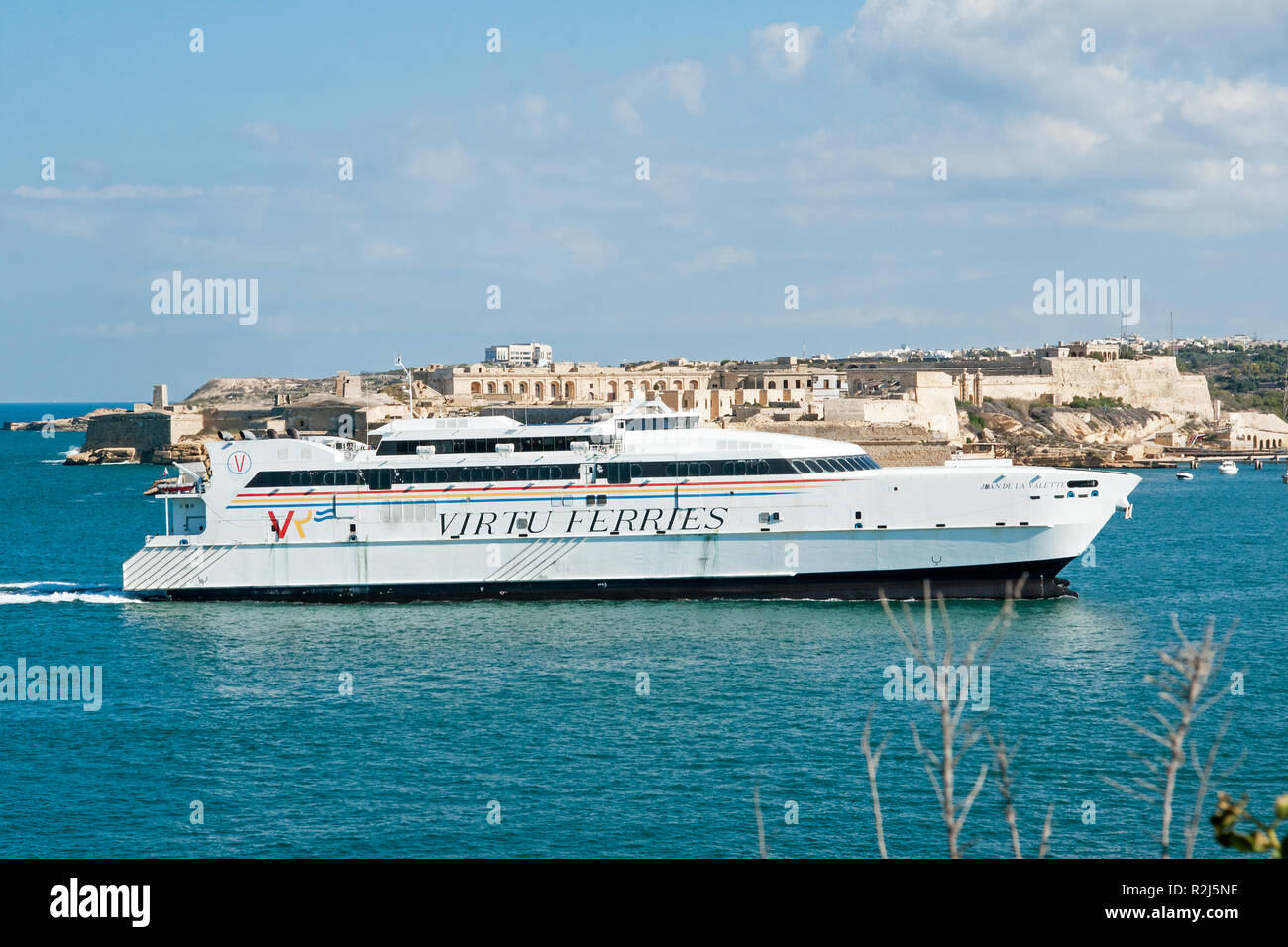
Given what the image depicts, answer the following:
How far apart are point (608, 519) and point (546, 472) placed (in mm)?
1956

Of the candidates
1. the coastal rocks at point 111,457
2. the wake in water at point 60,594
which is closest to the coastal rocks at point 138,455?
the coastal rocks at point 111,457

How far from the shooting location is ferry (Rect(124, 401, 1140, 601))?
3119 cm

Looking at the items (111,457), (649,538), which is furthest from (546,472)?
(111,457)

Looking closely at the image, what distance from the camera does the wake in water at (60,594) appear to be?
3375 cm

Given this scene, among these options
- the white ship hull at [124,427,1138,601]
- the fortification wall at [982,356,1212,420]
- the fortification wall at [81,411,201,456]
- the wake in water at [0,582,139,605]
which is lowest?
the wake in water at [0,582,139,605]

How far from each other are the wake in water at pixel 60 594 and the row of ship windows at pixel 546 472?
5103 mm

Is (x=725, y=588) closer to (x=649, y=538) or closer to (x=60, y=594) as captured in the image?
(x=649, y=538)

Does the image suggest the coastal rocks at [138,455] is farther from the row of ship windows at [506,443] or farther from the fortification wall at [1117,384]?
the row of ship windows at [506,443]

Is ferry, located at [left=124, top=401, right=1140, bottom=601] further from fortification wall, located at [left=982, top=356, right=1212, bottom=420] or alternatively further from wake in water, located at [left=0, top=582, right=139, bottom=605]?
fortification wall, located at [left=982, top=356, right=1212, bottom=420]

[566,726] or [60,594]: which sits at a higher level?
[60,594]

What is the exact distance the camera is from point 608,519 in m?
32.1

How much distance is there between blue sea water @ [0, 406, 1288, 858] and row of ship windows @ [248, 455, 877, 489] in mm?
3208

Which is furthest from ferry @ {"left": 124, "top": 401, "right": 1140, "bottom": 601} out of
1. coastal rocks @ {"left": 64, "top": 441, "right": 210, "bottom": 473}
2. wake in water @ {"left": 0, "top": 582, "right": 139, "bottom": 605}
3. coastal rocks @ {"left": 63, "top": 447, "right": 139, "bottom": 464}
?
coastal rocks @ {"left": 63, "top": 447, "right": 139, "bottom": 464}
